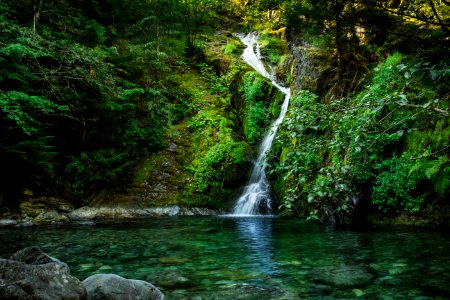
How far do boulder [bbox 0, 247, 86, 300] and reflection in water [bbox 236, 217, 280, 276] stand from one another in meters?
2.68

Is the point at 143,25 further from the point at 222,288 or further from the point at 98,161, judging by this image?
the point at 222,288

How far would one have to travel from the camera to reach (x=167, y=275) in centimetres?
482


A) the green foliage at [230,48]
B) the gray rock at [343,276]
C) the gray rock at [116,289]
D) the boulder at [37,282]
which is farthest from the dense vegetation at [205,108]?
the boulder at [37,282]

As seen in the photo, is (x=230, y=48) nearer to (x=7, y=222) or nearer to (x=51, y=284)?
(x=7, y=222)

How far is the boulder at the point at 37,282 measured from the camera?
267 cm

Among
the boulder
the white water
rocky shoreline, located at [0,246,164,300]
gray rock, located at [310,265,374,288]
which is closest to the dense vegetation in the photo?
the white water

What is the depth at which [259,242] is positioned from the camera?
23.6ft

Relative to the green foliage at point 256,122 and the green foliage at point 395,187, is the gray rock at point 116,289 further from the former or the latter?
the green foliage at point 256,122

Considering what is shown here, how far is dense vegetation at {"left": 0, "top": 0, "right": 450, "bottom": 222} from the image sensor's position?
197 inches

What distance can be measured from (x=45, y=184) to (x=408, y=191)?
12.0m

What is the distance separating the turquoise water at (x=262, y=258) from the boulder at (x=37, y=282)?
1.24 m

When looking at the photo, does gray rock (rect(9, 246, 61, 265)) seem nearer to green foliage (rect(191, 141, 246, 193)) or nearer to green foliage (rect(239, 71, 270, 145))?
green foliage (rect(191, 141, 246, 193))

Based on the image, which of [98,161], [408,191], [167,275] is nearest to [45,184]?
[98,161]

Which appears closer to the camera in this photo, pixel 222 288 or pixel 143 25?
pixel 222 288
